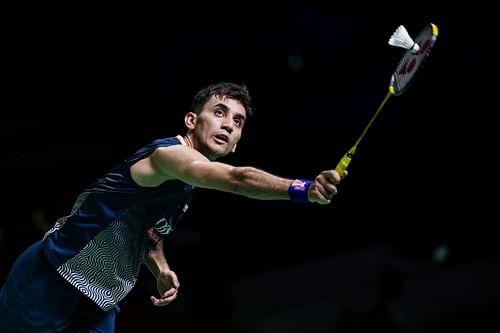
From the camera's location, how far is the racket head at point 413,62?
3.33 metres

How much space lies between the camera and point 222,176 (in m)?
3.19

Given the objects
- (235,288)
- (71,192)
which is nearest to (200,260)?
(235,288)

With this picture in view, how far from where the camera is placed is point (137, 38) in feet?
26.5

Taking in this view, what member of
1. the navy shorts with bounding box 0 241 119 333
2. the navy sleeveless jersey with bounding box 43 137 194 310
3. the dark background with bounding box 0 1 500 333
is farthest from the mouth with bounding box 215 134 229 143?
the dark background with bounding box 0 1 500 333

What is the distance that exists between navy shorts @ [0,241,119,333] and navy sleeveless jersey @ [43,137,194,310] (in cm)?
6

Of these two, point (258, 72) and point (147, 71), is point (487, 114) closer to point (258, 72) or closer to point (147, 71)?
point (258, 72)

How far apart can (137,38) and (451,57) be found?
110 inches

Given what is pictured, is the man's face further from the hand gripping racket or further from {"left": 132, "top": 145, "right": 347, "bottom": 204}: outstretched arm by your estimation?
the hand gripping racket

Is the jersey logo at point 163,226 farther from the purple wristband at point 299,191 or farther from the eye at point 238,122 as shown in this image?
the purple wristband at point 299,191

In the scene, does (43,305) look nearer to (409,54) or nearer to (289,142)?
(409,54)

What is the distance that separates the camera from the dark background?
24.1 ft

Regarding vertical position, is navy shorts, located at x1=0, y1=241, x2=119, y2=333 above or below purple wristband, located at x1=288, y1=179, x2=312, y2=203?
below

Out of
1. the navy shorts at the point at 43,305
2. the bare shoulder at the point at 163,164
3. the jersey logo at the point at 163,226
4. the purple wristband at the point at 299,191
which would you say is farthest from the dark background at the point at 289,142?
the purple wristband at the point at 299,191

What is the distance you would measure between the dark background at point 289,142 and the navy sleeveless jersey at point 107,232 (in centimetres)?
319
